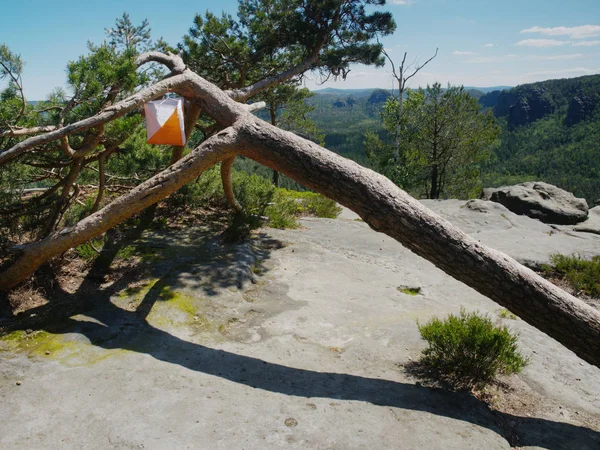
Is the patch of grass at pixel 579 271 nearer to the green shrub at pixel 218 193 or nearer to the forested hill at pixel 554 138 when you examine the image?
the green shrub at pixel 218 193

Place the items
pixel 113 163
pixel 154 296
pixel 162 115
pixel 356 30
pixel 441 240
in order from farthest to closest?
pixel 356 30, pixel 113 163, pixel 154 296, pixel 162 115, pixel 441 240

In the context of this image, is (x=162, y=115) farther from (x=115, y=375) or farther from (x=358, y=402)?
(x=358, y=402)

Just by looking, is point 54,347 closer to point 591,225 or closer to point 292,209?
point 292,209

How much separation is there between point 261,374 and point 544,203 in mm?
11587

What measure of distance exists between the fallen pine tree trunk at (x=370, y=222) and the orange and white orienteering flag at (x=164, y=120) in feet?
0.83

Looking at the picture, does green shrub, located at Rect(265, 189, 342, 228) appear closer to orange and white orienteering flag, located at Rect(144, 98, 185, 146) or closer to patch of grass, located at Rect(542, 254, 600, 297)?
orange and white orienteering flag, located at Rect(144, 98, 185, 146)

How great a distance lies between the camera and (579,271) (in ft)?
24.0

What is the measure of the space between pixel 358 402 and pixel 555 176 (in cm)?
9775

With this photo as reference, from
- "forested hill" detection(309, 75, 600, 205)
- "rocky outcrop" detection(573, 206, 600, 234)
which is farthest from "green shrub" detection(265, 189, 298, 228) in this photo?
"forested hill" detection(309, 75, 600, 205)

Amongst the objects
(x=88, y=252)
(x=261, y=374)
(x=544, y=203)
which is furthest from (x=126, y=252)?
(x=544, y=203)

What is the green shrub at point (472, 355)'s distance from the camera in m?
3.93

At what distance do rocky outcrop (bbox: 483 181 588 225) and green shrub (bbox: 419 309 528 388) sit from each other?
30.5ft

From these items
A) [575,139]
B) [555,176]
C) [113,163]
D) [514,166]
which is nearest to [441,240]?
[113,163]

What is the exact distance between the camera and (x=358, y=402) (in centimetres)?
346
